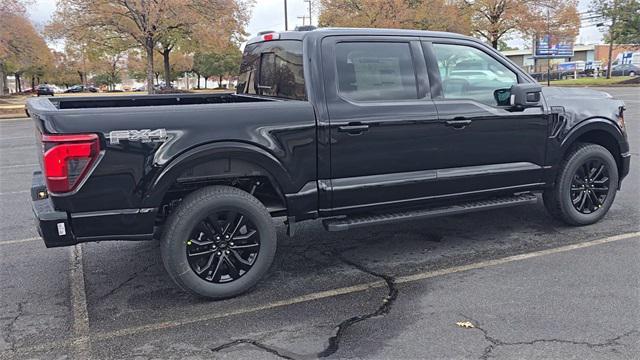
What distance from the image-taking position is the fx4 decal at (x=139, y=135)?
11.1 feet

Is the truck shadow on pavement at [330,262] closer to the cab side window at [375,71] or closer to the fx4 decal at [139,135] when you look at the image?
the fx4 decal at [139,135]

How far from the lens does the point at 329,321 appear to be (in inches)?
138

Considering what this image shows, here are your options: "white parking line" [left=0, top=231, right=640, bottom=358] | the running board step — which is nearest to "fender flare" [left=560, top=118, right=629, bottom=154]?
the running board step

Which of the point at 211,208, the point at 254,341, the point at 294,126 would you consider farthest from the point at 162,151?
the point at 254,341

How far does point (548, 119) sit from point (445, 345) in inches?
107

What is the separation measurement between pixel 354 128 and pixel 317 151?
1.13ft

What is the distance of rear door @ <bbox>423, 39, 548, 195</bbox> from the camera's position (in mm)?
4473

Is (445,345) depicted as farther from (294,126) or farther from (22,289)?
(22,289)

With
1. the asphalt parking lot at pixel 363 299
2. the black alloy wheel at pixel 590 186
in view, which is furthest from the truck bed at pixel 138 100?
the black alloy wheel at pixel 590 186

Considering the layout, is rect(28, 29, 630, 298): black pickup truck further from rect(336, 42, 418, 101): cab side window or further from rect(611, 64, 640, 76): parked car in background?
rect(611, 64, 640, 76): parked car in background

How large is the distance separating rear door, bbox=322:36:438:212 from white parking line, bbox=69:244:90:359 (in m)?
1.95

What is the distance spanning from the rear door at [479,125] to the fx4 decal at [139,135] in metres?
2.20

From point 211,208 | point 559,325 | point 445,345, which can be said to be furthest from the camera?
point 211,208

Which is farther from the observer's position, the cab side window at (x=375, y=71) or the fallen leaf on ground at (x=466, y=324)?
the cab side window at (x=375, y=71)
